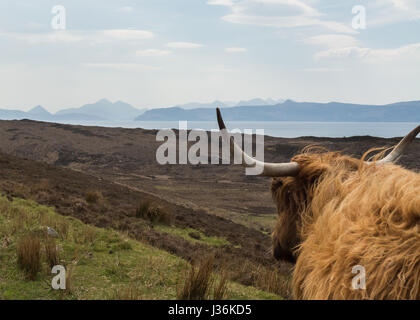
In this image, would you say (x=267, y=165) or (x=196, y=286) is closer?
(x=267, y=165)

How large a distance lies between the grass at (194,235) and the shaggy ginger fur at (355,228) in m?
7.79

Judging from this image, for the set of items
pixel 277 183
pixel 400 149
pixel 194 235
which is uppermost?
pixel 400 149

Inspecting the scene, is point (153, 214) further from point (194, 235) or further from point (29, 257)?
point (29, 257)

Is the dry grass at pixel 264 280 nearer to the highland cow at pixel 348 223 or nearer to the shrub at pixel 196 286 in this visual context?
the shrub at pixel 196 286

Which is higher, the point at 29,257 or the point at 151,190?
the point at 29,257

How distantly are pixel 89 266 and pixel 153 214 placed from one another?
19.7ft

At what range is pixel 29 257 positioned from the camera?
206 inches

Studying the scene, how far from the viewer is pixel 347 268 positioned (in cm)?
230

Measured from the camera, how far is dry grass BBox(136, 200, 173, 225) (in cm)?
1185

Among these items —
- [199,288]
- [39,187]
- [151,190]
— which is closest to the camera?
[199,288]

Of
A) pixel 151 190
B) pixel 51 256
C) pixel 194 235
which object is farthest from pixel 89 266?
pixel 151 190

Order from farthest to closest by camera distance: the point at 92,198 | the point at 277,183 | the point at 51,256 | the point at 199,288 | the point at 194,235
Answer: the point at 92,198 → the point at 194,235 → the point at 51,256 → the point at 199,288 → the point at 277,183
